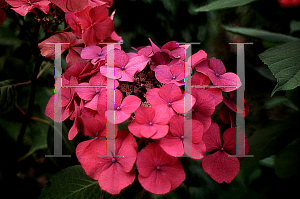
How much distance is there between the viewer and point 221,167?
15.9 inches

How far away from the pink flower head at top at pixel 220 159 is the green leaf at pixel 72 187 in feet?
0.96

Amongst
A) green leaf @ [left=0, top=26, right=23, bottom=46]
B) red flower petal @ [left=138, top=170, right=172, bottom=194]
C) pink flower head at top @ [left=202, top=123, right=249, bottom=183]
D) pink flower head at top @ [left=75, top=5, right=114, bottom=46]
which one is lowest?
red flower petal @ [left=138, top=170, right=172, bottom=194]

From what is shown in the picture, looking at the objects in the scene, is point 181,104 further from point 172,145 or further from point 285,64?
point 285,64

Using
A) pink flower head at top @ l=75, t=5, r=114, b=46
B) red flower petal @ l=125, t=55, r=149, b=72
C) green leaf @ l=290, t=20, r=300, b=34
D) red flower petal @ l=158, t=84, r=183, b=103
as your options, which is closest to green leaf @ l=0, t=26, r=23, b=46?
pink flower head at top @ l=75, t=5, r=114, b=46

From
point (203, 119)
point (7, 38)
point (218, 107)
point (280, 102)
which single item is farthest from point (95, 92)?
point (280, 102)

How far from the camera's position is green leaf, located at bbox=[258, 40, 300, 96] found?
0.40 m

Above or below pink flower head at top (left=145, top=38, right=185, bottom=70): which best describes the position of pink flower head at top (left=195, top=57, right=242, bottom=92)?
below

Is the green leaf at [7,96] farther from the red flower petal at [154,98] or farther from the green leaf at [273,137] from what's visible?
the green leaf at [273,137]

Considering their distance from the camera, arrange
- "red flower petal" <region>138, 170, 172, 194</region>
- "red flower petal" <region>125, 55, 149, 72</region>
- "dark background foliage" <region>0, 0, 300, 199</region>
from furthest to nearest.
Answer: "dark background foliage" <region>0, 0, 300, 199</region> < "red flower petal" <region>125, 55, 149, 72</region> < "red flower petal" <region>138, 170, 172, 194</region>

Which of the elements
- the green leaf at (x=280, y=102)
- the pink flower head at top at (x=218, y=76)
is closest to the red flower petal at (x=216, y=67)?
the pink flower head at top at (x=218, y=76)

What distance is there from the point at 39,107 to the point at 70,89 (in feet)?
1.86

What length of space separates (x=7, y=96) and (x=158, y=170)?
0.57 meters

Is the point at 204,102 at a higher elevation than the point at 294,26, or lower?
lower

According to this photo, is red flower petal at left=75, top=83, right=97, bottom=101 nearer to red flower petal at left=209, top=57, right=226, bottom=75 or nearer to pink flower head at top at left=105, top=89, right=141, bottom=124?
pink flower head at top at left=105, top=89, right=141, bottom=124
